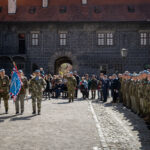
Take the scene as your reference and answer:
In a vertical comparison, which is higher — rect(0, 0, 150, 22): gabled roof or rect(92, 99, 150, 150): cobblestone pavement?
rect(0, 0, 150, 22): gabled roof

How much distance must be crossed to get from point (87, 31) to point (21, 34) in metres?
6.85

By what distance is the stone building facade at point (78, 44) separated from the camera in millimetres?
30328

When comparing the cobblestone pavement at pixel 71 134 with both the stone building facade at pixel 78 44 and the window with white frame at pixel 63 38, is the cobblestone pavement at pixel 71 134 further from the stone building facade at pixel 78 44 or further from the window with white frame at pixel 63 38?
the window with white frame at pixel 63 38

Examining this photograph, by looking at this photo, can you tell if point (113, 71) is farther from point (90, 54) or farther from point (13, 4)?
point (13, 4)

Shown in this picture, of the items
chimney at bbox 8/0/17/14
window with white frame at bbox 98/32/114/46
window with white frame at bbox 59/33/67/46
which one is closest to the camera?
window with white frame at bbox 98/32/114/46

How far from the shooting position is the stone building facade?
3033 cm

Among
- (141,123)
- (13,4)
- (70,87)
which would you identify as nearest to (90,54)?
(13,4)

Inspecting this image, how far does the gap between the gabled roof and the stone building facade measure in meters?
0.46

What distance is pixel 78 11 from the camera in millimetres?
31344

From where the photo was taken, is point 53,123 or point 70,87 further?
point 70,87

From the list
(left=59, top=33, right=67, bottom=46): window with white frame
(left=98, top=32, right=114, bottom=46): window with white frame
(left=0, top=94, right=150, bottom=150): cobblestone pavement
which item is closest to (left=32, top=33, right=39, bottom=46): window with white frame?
(left=59, top=33, right=67, bottom=46): window with white frame

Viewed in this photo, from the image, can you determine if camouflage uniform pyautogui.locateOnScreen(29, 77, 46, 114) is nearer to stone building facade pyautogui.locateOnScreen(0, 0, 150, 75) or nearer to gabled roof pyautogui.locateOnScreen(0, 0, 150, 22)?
stone building facade pyautogui.locateOnScreen(0, 0, 150, 75)

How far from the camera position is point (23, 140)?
257 inches

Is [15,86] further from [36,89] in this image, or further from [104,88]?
[104,88]
